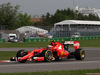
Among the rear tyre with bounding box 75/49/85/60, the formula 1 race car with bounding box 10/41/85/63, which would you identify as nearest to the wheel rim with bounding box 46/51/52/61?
the formula 1 race car with bounding box 10/41/85/63

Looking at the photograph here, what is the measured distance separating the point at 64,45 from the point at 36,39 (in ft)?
122

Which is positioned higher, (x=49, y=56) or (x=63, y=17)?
(x=63, y=17)

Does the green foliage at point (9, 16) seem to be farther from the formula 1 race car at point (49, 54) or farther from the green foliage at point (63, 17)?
the formula 1 race car at point (49, 54)

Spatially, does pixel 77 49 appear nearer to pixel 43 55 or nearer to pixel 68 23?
pixel 43 55

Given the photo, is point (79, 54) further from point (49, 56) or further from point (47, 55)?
point (47, 55)

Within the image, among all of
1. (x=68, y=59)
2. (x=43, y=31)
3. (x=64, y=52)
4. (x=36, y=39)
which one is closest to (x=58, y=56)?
(x=64, y=52)

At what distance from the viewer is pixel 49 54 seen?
16047mm

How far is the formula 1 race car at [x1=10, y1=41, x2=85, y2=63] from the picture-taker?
15.7m

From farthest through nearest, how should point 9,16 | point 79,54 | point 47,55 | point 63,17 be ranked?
point 63,17 < point 9,16 < point 79,54 < point 47,55

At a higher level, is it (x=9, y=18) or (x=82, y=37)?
(x=9, y=18)

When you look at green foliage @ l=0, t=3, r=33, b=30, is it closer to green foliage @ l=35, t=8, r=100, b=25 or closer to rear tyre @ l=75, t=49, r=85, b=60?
green foliage @ l=35, t=8, r=100, b=25

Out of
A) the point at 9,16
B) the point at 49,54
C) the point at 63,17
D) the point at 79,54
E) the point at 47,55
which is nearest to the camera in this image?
the point at 47,55

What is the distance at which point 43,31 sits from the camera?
61.6m

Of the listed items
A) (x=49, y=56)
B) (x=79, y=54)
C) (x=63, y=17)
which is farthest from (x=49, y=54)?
(x=63, y=17)
